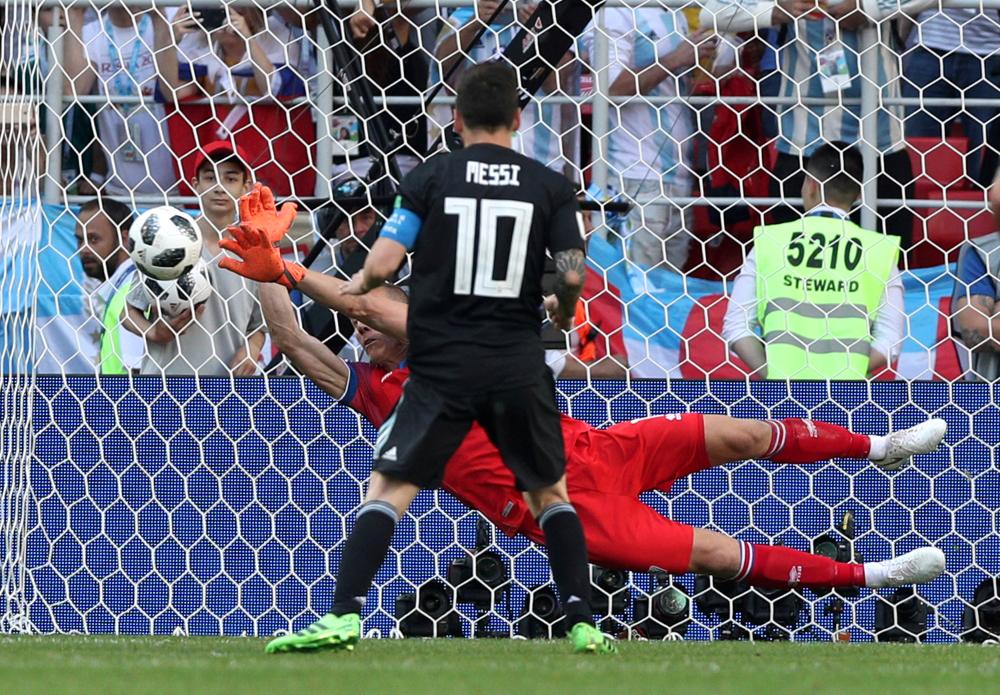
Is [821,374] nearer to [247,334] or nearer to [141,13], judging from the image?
[247,334]

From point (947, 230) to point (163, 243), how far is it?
12.8ft

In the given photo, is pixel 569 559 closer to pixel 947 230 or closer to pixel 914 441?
pixel 914 441

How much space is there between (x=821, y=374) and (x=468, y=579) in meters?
1.66

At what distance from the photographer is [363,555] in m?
5.00

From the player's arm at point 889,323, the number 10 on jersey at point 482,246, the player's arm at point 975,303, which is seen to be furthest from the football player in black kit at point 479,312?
the player's arm at point 975,303

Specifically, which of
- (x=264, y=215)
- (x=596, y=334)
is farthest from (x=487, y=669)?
(x=596, y=334)

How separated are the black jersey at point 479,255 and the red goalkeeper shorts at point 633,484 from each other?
49.6 inches

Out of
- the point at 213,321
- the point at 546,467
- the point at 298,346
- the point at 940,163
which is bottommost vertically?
the point at 546,467

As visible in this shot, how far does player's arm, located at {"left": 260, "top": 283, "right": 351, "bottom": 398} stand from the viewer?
645 cm

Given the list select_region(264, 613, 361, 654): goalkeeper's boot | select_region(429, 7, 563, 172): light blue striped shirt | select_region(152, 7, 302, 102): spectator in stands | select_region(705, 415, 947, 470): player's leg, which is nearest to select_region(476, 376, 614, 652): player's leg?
select_region(264, 613, 361, 654): goalkeeper's boot

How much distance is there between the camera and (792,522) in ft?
23.0

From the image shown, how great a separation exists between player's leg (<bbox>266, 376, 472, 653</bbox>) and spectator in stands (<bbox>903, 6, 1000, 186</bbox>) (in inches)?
141

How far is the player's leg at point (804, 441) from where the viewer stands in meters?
6.31

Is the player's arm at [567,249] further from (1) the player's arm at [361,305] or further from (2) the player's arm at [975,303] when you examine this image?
(2) the player's arm at [975,303]
